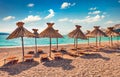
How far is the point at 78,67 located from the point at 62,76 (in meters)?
1.78

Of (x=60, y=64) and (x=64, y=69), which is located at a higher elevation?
(x=60, y=64)

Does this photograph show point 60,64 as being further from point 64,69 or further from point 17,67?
point 17,67

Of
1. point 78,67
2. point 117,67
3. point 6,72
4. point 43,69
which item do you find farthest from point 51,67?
point 117,67

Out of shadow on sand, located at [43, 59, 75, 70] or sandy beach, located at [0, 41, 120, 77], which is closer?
sandy beach, located at [0, 41, 120, 77]

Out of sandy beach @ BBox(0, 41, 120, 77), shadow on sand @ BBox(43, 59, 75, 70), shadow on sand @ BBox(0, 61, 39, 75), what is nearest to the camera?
sandy beach @ BBox(0, 41, 120, 77)

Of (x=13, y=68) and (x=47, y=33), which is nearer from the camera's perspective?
(x=13, y=68)

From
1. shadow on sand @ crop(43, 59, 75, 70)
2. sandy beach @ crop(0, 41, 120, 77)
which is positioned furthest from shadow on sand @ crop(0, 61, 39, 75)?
shadow on sand @ crop(43, 59, 75, 70)

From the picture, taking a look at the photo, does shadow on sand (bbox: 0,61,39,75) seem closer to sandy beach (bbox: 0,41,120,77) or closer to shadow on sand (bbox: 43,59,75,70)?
sandy beach (bbox: 0,41,120,77)

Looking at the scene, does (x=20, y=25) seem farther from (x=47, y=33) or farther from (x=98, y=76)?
(x=98, y=76)

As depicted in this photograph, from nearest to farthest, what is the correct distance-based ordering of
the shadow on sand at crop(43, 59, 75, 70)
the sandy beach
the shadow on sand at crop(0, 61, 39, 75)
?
the sandy beach < the shadow on sand at crop(0, 61, 39, 75) < the shadow on sand at crop(43, 59, 75, 70)

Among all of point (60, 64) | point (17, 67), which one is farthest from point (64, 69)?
point (17, 67)

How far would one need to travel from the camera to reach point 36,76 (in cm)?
945

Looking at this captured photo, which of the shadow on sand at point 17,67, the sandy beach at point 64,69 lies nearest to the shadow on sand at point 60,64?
the sandy beach at point 64,69

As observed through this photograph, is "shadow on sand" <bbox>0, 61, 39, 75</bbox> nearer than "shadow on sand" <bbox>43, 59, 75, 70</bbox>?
Yes
